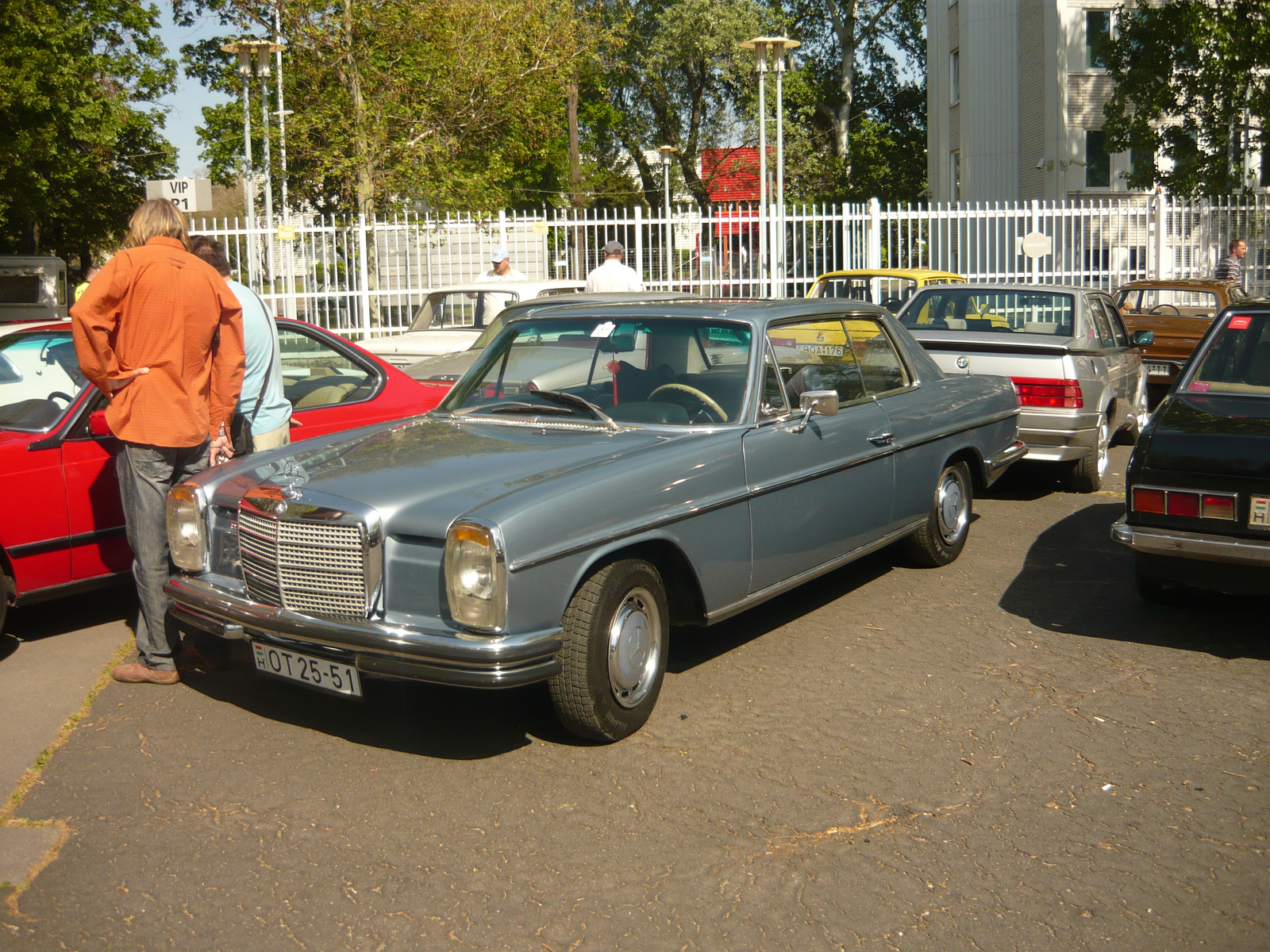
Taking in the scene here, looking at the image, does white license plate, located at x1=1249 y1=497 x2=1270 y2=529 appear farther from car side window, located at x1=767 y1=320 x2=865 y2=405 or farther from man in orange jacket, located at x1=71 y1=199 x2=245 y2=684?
man in orange jacket, located at x1=71 y1=199 x2=245 y2=684

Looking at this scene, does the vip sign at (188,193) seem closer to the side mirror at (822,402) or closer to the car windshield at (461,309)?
the car windshield at (461,309)

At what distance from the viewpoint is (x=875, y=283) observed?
48.4ft

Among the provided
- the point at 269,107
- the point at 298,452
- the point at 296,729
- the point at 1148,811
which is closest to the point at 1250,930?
the point at 1148,811

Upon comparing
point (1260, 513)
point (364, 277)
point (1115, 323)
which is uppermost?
point (364, 277)

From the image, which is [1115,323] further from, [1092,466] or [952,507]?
[952,507]

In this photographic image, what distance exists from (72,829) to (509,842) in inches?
56.3

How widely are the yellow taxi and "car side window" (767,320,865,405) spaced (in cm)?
820

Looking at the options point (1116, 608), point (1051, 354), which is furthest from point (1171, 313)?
point (1116, 608)

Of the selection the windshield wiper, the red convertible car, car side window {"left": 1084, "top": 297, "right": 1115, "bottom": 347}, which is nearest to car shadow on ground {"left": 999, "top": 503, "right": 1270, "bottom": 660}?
the windshield wiper

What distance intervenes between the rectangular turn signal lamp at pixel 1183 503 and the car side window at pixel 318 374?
14.2ft

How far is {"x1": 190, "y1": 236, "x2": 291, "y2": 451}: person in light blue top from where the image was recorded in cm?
582

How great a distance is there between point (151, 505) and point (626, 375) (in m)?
2.07

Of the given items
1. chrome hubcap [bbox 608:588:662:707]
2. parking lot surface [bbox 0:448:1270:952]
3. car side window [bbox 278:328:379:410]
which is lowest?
parking lot surface [bbox 0:448:1270:952]

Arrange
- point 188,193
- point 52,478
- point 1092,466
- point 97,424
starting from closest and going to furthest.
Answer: point 52,478 → point 97,424 → point 1092,466 → point 188,193
